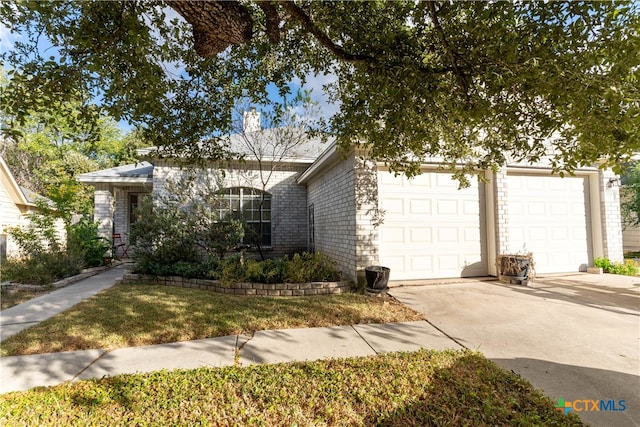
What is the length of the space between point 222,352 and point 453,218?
6000 millimetres

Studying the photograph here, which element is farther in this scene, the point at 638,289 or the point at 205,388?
the point at 638,289

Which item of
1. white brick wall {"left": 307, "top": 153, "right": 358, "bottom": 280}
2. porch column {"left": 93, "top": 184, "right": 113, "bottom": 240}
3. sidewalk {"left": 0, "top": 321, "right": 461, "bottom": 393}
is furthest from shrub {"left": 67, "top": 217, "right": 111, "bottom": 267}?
white brick wall {"left": 307, "top": 153, "right": 358, "bottom": 280}

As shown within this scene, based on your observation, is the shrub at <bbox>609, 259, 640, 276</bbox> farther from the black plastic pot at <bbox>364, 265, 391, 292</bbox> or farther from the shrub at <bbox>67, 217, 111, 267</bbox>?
the shrub at <bbox>67, 217, 111, 267</bbox>

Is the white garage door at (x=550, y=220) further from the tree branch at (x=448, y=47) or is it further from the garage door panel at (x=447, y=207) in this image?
the tree branch at (x=448, y=47)

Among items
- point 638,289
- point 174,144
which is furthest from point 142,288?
point 638,289

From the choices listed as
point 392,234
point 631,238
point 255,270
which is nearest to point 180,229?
point 255,270

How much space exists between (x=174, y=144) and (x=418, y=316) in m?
4.74

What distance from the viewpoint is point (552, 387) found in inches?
102

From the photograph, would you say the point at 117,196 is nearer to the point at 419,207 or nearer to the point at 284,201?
the point at 284,201

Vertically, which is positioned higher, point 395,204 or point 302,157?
point 302,157

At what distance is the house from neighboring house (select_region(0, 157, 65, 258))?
591cm

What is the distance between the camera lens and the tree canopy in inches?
109

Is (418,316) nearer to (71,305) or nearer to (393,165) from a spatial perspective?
(393,165)

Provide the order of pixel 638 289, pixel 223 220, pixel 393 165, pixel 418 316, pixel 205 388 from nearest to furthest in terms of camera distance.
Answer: pixel 205 388, pixel 418 316, pixel 393 165, pixel 638 289, pixel 223 220
